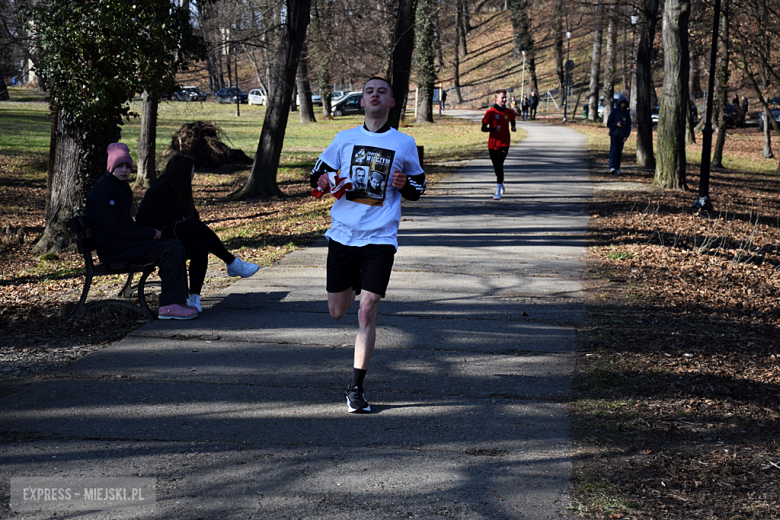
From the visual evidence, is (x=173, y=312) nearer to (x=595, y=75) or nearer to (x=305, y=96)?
(x=305, y=96)

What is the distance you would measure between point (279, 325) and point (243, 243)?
423 cm

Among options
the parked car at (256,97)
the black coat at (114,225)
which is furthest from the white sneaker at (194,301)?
the parked car at (256,97)

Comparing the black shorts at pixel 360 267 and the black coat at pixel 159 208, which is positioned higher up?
the black coat at pixel 159 208

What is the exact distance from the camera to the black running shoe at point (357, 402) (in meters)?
4.61

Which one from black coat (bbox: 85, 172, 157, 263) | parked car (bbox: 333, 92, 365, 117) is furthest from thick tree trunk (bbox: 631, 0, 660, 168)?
parked car (bbox: 333, 92, 365, 117)

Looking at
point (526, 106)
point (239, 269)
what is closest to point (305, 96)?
→ point (526, 106)

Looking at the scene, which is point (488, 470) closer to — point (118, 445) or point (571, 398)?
point (571, 398)

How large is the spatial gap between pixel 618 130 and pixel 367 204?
48.4 feet

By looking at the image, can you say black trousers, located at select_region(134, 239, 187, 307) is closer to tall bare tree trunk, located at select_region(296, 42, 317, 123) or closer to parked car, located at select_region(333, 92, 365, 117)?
tall bare tree trunk, located at select_region(296, 42, 317, 123)

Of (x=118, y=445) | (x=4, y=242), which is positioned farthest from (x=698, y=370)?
(x=4, y=242)

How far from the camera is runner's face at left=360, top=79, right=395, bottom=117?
4.53 meters

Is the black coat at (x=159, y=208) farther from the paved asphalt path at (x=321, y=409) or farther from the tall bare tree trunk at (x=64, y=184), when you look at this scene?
the tall bare tree trunk at (x=64, y=184)

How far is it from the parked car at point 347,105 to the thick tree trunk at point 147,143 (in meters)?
35.3

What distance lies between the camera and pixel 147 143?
16.9 metres
